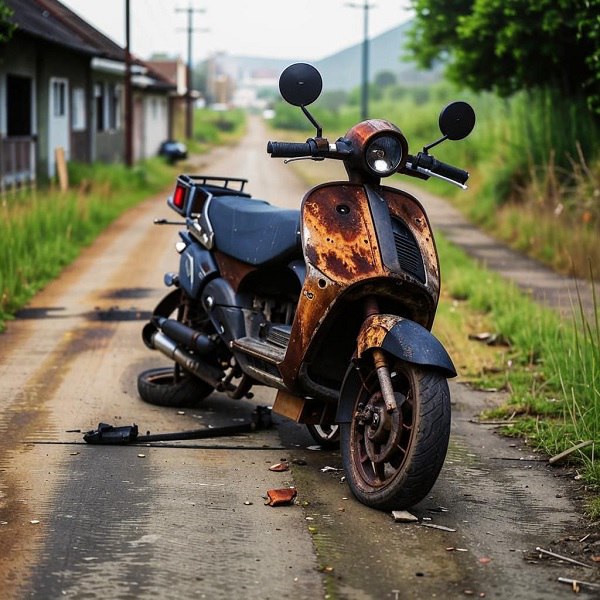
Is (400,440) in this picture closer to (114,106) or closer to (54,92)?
(54,92)

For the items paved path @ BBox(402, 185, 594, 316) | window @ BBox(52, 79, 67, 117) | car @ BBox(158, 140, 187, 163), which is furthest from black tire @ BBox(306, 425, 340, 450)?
car @ BBox(158, 140, 187, 163)

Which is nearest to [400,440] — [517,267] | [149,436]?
[149,436]

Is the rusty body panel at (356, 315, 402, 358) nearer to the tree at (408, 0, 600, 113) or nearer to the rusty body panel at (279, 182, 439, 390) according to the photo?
the rusty body panel at (279, 182, 439, 390)

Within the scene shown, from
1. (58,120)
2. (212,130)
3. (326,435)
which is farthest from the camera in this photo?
(212,130)

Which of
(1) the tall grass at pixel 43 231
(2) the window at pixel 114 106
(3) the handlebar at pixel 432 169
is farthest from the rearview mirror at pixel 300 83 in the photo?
(2) the window at pixel 114 106

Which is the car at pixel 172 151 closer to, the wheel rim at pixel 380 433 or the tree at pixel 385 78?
the wheel rim at pixel 380 433

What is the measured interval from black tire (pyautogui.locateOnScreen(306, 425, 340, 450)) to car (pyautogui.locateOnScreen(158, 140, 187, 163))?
39.4 m

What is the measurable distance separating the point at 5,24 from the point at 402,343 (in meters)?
14.7

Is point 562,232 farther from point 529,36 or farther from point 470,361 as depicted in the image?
point 470,361

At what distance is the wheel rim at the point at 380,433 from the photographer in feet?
17.3

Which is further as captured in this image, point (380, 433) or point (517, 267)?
point (517, 267)

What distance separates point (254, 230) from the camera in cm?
670

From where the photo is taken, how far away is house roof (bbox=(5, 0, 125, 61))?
74.0ft

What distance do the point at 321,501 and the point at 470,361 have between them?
3743 mm
